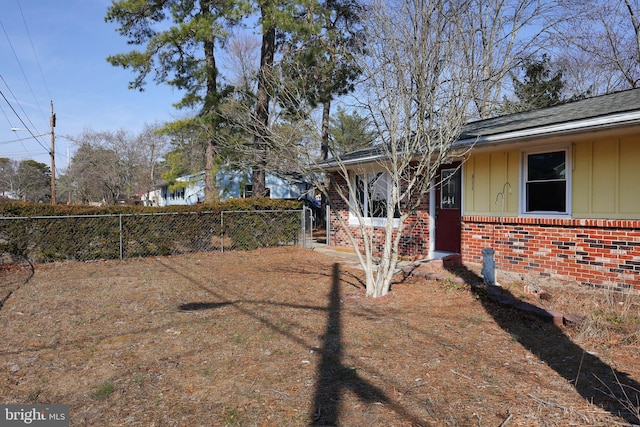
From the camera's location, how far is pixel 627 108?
556 centimetres

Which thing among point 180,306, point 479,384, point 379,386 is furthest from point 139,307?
point 479,384

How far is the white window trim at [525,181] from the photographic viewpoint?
6.60 metres

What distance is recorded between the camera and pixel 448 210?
9.01 meters

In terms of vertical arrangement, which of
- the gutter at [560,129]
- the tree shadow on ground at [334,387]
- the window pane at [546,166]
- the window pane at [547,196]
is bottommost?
the tree shadow on ground at [334,387]

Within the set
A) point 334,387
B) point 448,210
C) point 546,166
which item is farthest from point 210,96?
point 334,387

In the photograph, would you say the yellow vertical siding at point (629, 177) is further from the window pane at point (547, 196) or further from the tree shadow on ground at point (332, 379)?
the tree shadow on ground at point (332, 379)

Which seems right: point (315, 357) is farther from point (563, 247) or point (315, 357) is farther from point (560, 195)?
point (560, 195)

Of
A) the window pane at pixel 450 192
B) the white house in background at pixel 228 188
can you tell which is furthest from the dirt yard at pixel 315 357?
the white house in background at pixel 228 188

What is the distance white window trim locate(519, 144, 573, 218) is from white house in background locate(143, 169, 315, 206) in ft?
35.6

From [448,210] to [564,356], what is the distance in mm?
5484

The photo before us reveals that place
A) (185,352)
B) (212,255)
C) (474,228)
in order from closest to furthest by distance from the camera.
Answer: (185,352), (474,228), (212,255)

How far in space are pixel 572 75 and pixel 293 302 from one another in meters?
18.8

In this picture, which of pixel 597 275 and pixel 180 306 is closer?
pixel 180 306

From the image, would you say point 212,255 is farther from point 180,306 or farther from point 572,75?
point 572,75
